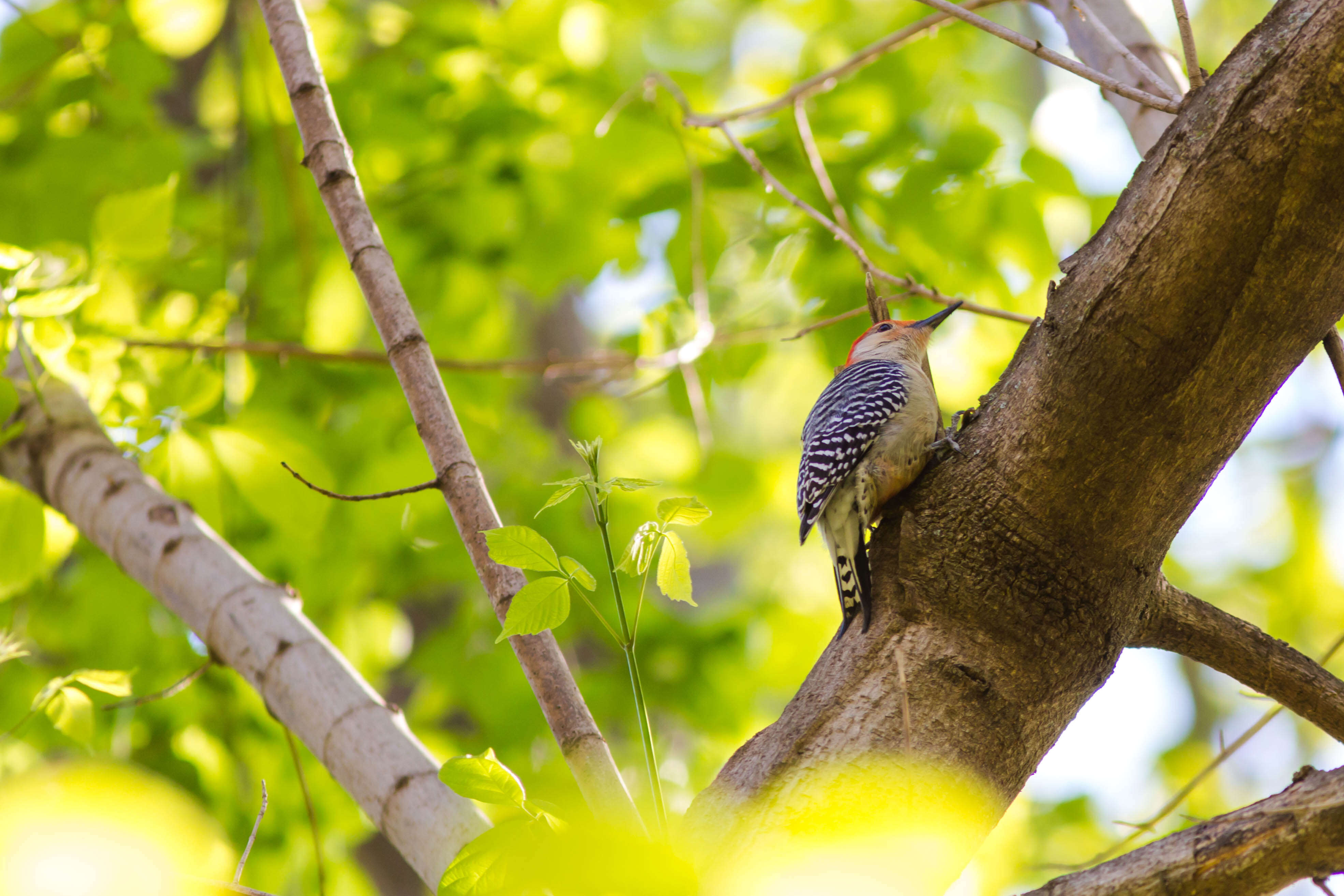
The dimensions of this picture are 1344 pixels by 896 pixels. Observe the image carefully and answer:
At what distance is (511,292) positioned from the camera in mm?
6691

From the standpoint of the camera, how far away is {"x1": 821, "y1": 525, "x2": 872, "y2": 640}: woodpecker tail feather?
2045 millimetres

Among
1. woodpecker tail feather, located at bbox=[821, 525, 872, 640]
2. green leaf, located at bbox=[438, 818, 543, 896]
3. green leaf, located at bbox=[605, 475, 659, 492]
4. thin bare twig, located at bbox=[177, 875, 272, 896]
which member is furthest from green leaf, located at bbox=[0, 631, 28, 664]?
woodpecker tail feather, located at bbox=[821, 525, 872, 640]

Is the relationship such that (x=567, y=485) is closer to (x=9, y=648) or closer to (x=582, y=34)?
(x=9, y=648)

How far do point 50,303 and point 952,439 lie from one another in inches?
78.6

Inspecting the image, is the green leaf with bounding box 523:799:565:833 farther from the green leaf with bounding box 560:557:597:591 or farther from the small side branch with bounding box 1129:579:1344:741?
the small side branch with bounding box 1129:579:1344:741

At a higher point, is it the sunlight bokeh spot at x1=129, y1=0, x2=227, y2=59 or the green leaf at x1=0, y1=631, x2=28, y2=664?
the sunlight bokeh spot at x1=129, y1=0, x2=227, y2=59

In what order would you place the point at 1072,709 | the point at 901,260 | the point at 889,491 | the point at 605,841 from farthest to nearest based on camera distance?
the point at 901,260
the point at 889,491
the point at 1072,709
the point at 605,841

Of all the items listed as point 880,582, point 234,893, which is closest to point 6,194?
point 234,893

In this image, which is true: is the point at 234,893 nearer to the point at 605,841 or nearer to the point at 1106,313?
the point at 605,841

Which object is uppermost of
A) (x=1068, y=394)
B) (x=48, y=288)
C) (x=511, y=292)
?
(x=511, y=292)

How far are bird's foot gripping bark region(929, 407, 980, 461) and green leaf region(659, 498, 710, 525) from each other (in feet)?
1.89

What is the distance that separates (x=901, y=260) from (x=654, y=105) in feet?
3.32

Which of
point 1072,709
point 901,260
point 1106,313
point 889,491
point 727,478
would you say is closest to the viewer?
point 1106,313

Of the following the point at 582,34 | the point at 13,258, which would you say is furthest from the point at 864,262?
the point at 582,34
